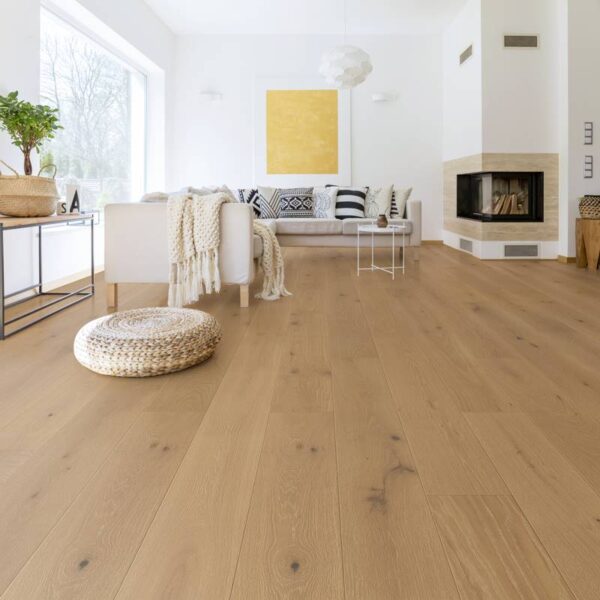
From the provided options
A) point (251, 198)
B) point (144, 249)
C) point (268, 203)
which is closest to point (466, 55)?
point (268, 203)

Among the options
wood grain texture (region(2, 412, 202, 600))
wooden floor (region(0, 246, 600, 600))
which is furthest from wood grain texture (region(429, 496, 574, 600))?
wood grain texture (region(2, 412, 202, 600))

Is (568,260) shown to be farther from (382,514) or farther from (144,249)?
(382,514)

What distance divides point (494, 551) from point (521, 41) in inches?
244

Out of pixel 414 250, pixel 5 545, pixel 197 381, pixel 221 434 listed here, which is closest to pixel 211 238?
pixel 197 381

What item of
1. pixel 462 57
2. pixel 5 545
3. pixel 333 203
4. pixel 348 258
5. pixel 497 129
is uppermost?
Answer: pixel 462 57

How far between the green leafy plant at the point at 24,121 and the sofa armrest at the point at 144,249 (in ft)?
1.88

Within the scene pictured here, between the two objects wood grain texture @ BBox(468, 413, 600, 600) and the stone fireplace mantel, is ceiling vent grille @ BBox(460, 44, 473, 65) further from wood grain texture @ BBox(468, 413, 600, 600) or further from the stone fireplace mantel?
wood grain texture @ BBox(468, 413, 600, 600)

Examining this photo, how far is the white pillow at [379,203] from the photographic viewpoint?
6691 millimetres

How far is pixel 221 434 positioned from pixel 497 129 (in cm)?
545

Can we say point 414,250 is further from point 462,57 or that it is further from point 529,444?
point 529,444

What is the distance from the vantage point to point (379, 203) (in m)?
6.71

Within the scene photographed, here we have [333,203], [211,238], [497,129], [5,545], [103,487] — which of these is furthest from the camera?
[333,203]

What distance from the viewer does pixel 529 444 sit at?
1686 mm

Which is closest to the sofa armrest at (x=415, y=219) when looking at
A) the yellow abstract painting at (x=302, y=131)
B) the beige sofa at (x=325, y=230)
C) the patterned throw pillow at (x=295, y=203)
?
the beige sofa at (x=325, y=230)
